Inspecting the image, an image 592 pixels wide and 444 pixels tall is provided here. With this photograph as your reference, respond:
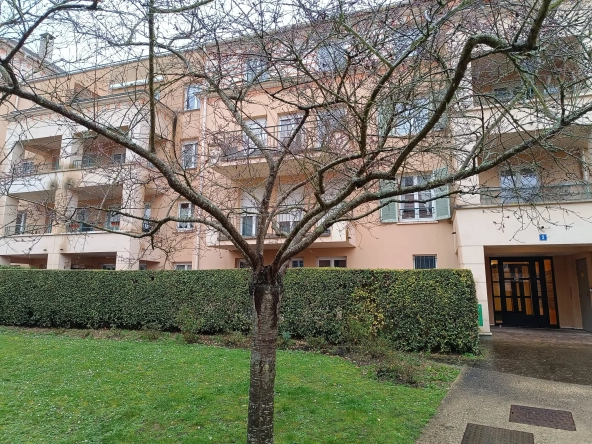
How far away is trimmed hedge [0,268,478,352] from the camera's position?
368 inches

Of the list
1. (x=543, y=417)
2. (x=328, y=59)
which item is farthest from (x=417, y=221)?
(x=328, y=59)

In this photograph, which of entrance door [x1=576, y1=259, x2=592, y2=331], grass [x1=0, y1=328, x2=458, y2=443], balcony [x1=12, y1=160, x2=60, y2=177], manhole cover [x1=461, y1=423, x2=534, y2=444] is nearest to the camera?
manhole cover [x1=461, y1=423, x2=534, y2=444]

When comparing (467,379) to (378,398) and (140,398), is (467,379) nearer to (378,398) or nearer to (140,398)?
(378,398)

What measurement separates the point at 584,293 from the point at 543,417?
10202 mm

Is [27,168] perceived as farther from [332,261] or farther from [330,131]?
[332,261]

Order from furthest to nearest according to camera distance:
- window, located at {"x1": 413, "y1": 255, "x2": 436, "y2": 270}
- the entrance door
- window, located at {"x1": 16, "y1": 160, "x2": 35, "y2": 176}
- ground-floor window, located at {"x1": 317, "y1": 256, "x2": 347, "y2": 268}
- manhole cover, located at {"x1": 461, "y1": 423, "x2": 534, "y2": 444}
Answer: ground-floor window, located at {"x1": 317, "y1": 256, "x2": 347, "y2": 268}
window, located at {"x1": 413, "y1": 255, "x2": 436, "y2": 270}
the entrance door
window, located at {"x1": 16, "y1": 160, "x2": 35, "y2": 176}
manhole cover, located at {"x1": 461, "y1": 423, "x2": 534, "y2": 444}

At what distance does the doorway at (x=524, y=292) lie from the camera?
46.2 ft

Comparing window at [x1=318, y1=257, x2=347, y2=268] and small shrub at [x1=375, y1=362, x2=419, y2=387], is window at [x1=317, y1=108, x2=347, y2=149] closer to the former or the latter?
small shrub at [x1=375, y1=362, x2=419, y2=387]

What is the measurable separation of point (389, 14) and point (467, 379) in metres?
6.09

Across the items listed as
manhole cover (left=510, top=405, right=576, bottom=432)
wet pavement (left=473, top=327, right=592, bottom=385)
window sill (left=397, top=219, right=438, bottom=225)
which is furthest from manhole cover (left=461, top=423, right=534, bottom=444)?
window sill (left=397, top=219, right=438, bottom=225)

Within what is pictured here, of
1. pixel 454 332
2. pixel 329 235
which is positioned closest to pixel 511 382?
pixel 454 332

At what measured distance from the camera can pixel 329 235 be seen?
13602 mm

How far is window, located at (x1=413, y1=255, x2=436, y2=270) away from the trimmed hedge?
4398 millimetres

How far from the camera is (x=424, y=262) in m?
13.9
